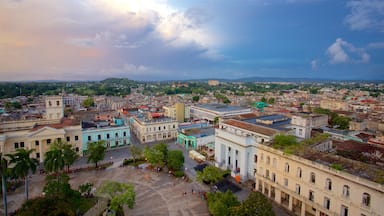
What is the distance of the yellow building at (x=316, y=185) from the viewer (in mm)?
21516

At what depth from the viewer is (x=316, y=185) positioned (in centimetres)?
2577

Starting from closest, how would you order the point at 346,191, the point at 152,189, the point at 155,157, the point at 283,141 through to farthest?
1. the point at 346,191
2. the point at 283,141
3. the point at 152,189
4. the point at 155,157

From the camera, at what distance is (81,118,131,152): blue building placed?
175 feet

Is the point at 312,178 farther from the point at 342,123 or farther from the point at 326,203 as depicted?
the point at 342,123

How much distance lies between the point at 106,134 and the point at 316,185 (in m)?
47.1

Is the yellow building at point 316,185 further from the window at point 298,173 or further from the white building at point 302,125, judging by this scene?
the white building at point 302,125

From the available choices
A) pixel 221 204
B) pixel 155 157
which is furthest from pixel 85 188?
pixel 221 204

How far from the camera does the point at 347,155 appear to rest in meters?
31.9

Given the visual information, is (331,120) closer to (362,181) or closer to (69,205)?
(362,181)

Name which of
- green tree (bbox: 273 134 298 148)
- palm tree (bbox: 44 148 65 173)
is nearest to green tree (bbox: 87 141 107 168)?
palm tree (bbox: 44 148 65 173)

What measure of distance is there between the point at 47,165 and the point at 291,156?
35190mm

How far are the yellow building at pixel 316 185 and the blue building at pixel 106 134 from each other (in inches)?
1470

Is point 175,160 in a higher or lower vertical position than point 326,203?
lower

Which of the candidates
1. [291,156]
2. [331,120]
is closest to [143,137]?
[291,156]
